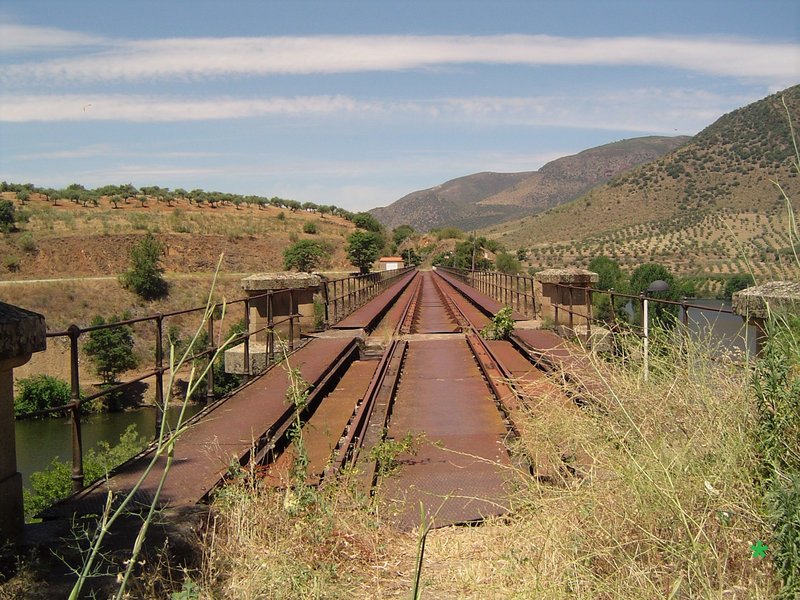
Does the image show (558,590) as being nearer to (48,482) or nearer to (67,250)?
(48,482)

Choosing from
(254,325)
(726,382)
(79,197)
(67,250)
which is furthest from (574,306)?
(79,197)

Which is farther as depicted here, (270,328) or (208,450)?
(270,328)

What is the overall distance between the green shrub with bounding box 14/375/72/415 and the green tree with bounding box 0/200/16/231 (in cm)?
3630

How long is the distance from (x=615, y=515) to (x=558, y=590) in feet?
1.70

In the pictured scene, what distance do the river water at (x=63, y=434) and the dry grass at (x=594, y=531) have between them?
35381mm

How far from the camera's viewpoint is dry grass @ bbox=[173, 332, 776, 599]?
124 inches

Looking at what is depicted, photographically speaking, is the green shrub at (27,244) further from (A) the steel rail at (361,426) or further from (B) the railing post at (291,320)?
(A) the steel rail at (361,426)

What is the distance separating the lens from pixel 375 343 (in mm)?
13898

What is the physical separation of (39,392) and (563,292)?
173 feet

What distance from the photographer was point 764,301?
403 centimetres

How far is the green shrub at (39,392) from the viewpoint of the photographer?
5509 cm

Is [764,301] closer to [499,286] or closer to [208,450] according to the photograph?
[208,450]

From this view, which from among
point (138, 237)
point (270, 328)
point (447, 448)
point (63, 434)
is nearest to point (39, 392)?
point (63, 434)

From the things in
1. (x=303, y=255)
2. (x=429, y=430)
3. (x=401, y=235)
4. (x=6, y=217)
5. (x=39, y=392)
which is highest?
(x=6, y=217)
